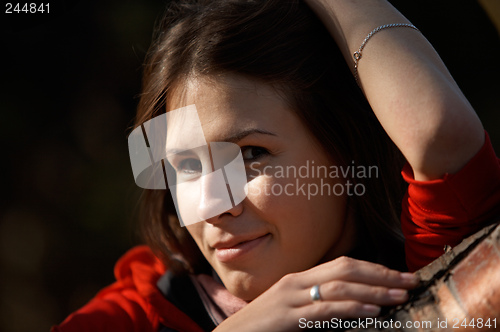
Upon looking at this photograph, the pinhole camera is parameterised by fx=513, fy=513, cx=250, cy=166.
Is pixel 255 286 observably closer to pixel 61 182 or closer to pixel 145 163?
Answer: pixel 145 163

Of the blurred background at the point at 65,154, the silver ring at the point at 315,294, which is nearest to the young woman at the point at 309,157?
the silver ring at the point at 315,294

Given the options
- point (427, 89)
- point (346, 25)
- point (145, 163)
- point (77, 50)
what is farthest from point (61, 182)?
point (427, 89)

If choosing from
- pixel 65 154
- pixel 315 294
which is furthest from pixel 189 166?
pixel 65 154

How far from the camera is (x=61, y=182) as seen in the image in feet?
8.49

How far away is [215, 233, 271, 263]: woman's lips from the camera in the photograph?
1232 millimetres

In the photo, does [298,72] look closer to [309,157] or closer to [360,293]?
[309,157]

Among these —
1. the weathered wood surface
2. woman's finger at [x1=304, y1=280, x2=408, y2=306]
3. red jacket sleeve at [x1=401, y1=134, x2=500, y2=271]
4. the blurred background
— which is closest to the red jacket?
red jacket sleeve at [x1=401, y1=134, x2=500, y2=271]

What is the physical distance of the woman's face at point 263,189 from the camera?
1.21 meters

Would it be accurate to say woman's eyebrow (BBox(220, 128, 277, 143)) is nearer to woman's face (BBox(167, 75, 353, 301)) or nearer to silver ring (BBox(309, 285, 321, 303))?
woman's face (BBox(167, 75, 353, 301))

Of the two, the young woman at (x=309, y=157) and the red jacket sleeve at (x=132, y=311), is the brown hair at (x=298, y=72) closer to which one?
the young woman at (x=309, y=157)

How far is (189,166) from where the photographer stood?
1.34 m

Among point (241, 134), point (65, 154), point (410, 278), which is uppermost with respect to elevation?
point (241, 134)

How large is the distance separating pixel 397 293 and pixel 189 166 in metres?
0.65

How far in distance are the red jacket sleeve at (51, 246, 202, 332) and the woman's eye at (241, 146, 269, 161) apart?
561mm
